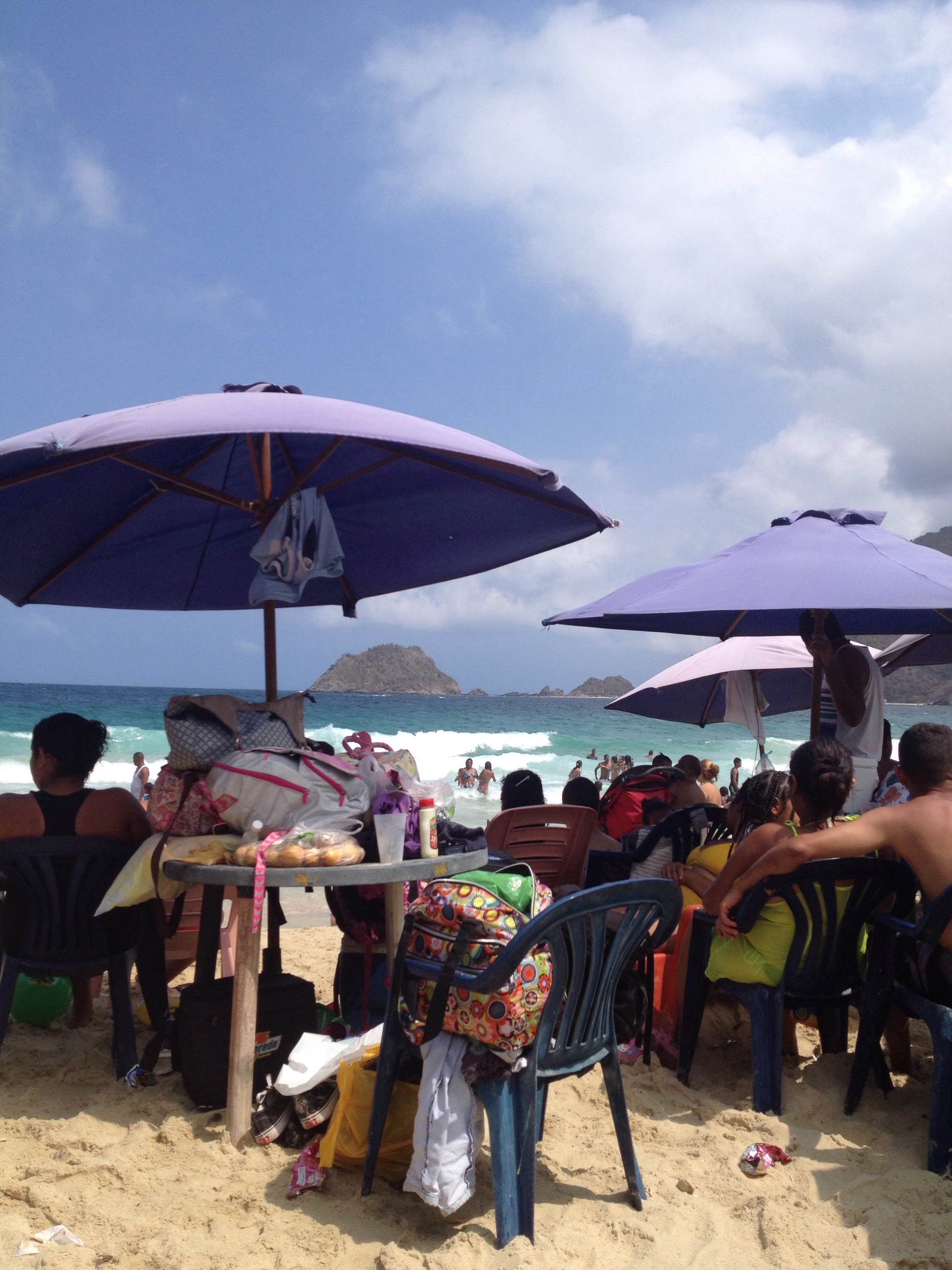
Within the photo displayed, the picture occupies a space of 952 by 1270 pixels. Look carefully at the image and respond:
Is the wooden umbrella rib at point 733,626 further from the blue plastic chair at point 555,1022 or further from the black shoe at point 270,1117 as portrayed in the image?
the black shoe at point 270,1117

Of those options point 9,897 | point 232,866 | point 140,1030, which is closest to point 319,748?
point 232,866

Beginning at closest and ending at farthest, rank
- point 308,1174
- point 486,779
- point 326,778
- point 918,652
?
1. point 308,1174
2. point 326,778
3. point 918,652
4. point 486,779

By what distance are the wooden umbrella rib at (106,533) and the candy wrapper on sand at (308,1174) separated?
8.65 feet

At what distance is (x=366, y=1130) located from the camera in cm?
242

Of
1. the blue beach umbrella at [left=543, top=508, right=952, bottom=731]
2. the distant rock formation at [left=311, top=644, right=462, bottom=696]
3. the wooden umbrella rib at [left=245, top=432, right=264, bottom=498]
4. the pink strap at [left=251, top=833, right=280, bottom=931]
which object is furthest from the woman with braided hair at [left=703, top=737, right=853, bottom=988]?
the distant rock formation at [left=311, top=644, right=462, bottom=696]

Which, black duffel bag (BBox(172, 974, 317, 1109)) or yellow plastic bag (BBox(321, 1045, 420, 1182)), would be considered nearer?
yellow plastic bag (BBox(321, 1045, 420, 1182))

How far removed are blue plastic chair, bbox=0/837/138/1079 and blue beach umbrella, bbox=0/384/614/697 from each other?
0.96 metres

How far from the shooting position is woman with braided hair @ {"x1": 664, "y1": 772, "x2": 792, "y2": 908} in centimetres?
312

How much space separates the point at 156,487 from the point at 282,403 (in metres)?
1.43

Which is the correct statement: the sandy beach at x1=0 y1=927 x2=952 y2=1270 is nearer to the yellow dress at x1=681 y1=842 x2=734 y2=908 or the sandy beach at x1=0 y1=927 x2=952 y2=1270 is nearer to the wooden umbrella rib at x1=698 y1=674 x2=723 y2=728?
the yellow dress at x1=681 y1=842 x2=734 y2=908

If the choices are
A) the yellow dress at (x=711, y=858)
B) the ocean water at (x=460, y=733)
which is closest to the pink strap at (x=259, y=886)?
the yellow dress at (x=711, y=858)

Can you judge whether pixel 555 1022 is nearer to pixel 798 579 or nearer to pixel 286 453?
pixel 798 579

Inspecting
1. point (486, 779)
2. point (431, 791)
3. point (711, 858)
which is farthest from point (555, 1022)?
point (486, 779)

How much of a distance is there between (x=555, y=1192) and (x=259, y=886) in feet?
3.65
